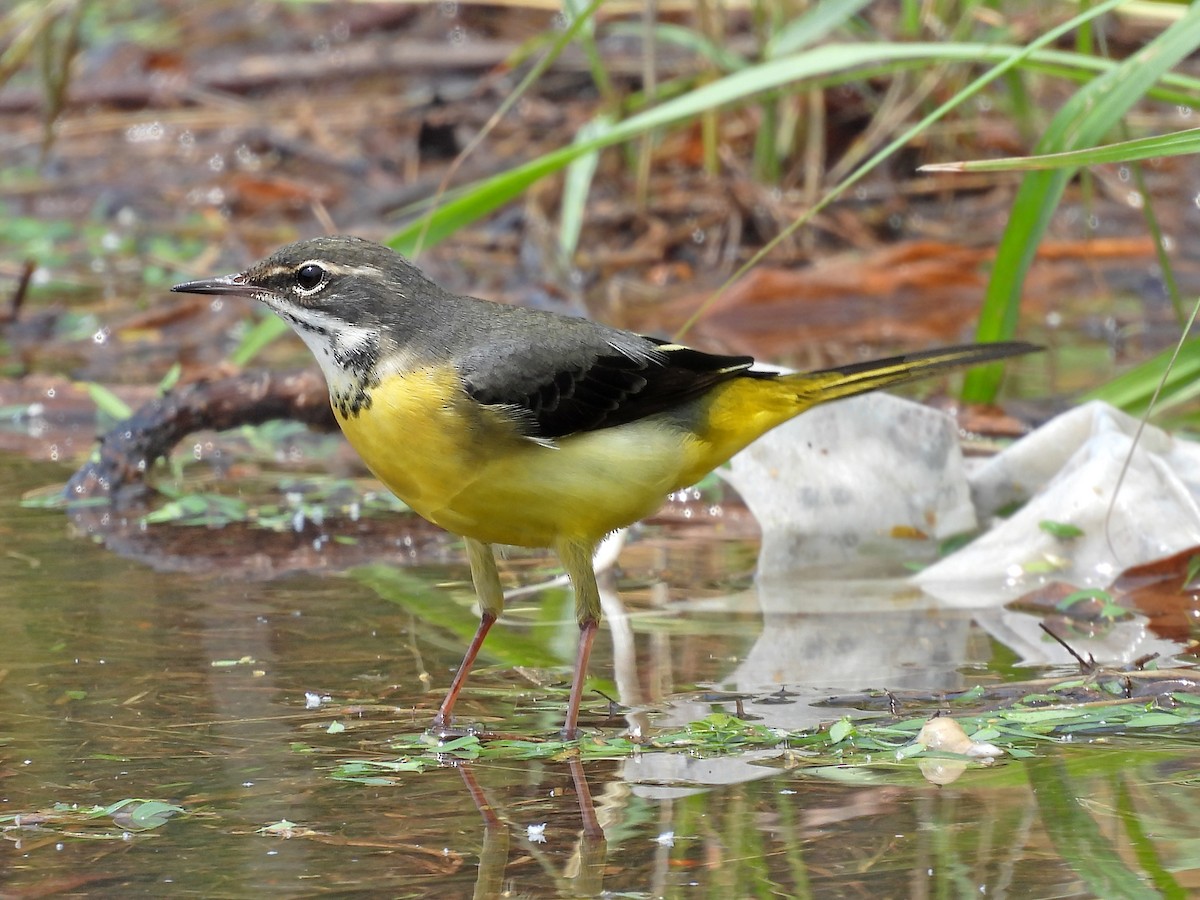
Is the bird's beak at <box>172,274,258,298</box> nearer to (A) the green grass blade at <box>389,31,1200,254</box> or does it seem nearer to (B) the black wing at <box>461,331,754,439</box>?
(B) the black wing at <box>461,331,754,439</box>

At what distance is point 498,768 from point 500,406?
1003mm

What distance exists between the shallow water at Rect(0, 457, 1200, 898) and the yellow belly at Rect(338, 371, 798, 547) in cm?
41

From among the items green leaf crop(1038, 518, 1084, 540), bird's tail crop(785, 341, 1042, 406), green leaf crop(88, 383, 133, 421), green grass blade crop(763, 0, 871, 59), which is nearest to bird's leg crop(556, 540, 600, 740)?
bird's tail crop(785, 341, 1042, 406)

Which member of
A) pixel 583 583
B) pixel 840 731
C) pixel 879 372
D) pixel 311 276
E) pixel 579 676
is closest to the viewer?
pixel 840 731

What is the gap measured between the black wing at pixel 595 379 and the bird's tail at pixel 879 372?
0.73ft

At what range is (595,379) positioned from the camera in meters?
4.72

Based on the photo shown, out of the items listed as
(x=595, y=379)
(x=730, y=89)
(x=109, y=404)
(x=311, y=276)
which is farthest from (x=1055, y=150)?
(x=109, y=404)

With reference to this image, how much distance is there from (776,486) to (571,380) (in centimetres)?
124

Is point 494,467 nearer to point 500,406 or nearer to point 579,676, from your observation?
point 500,406

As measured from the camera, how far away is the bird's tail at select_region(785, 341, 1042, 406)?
5098 mm

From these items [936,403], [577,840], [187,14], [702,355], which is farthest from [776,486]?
[187,14]

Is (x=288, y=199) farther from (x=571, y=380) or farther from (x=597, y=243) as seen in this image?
(x=571, y=380)

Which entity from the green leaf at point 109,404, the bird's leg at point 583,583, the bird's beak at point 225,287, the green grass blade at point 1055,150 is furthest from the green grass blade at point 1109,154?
the green leaf at point 109,404

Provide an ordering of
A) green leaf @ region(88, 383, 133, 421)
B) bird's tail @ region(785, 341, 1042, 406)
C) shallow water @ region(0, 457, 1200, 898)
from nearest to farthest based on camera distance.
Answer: shallow water @ region(0, 457, 1200, 898)
bird's tail @ region(785, 341, 1042, 406)
green leaf @ region(88, 383, 133, 421)
